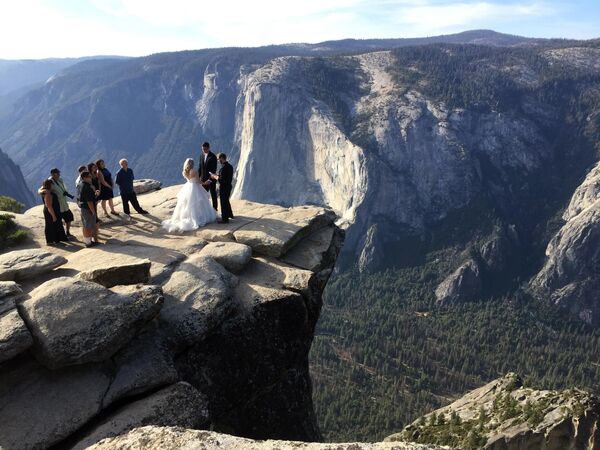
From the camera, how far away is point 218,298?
17.3 metres

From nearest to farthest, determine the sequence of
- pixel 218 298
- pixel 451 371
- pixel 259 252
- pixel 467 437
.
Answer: pixel 218 298 → pixel 259 252 → pixel 467 437 → pixel 451 371

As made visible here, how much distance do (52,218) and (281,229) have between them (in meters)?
10.9

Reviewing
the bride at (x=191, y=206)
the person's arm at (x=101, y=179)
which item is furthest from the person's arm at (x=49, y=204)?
the bride at (x=191, y=206)

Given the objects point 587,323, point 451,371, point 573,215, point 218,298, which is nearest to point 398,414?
point 451,371

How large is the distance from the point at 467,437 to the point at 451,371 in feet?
313

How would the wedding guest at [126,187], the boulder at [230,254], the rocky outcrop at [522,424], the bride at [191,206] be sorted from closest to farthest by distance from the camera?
the boulder at [230,254], the bride at [191,206], the wedding guest at [126,187], the rocky outcrop at [522,424]

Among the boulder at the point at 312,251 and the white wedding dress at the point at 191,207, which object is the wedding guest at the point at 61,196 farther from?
the boulder at the point at 312,251

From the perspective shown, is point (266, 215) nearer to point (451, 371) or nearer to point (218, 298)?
point (218, 298)

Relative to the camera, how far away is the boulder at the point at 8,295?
14.5 metres

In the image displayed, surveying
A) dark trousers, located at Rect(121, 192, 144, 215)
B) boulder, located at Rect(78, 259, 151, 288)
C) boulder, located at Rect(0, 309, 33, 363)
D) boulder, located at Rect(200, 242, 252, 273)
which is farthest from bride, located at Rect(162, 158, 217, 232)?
boulder, located at Rect(0, 309, 33, 363)

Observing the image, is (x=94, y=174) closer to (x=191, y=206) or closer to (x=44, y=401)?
(x=191, y=206)

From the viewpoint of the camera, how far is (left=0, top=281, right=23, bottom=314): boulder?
1448 centimetres

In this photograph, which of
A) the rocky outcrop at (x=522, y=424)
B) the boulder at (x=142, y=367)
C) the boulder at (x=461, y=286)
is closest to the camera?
the boulder at (x=142, y=367)

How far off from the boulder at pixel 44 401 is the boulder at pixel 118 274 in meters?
3.39
